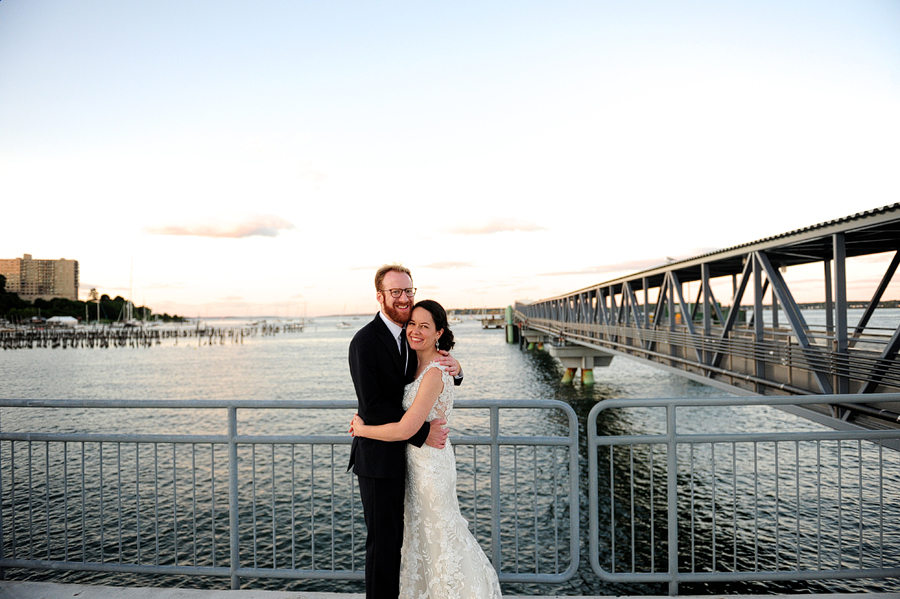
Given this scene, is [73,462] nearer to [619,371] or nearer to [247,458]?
[247,458]

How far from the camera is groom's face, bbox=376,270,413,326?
312 cm

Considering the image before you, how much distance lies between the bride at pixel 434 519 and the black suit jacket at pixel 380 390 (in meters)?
0.06

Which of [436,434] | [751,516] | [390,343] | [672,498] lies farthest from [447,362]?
[751,516]

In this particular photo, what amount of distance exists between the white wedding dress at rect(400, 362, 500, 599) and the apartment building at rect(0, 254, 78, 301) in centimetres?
21880

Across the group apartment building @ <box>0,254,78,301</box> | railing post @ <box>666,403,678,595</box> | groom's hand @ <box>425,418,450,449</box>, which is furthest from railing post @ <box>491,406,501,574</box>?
apartment building @ <box>0,254,78,301</box>

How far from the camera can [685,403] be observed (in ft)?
13.3

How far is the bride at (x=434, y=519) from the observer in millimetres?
3076

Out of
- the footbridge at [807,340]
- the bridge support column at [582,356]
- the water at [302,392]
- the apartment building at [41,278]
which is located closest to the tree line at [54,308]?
the apartment building at [41,278]

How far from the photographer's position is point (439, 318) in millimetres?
3010

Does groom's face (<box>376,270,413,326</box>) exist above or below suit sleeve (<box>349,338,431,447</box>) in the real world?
above

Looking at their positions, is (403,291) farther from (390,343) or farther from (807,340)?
(807,340)

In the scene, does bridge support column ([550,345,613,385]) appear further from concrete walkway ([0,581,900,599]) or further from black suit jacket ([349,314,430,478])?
black suit jacket ([349,314,430,478])

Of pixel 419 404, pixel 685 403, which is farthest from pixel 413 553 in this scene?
pixel 685 403

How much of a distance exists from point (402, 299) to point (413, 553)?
1.65m
